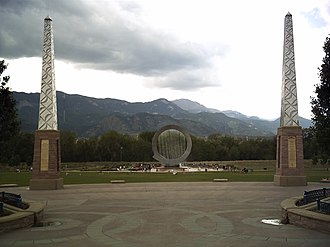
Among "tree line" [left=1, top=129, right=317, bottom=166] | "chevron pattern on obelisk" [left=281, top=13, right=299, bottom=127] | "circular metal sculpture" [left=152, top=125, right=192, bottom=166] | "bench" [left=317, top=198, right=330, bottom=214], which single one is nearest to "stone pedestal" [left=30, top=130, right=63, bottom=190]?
"chevron pattern on obelisk" [left=281, top=13, right=299, bottom=127]

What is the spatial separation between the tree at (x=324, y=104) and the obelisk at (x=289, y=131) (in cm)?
1852

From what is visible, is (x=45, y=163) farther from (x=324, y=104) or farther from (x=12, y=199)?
(x=324, y=104)

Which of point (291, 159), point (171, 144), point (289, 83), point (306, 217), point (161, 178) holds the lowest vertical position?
point (161, 178)

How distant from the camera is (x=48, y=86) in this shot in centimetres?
3712

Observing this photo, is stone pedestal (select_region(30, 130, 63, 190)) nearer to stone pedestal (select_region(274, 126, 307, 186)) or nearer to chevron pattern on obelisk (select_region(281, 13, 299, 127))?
stone pedestal (select_region(274, 126, 307, 186))

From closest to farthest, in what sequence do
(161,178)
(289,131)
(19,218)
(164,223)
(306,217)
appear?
(306,217) → (19,218) → (164,223) → (289,131) → (161,178)

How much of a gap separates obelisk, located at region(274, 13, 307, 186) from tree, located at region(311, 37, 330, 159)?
1852 centimetres

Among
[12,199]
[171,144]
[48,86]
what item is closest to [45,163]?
[48,86]

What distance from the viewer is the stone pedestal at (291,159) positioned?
35344mm

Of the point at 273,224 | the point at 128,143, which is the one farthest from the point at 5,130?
the point at 128,143

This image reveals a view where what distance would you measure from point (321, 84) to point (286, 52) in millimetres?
23884

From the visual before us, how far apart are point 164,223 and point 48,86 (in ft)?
78.9

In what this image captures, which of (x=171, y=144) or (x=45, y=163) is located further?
(x=171, y=144)

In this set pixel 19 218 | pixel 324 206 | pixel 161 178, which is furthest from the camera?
pixel 161 178
